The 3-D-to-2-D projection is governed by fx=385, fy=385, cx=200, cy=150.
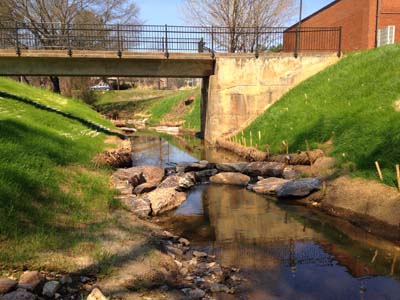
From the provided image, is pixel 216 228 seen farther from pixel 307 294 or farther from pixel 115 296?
pixel 115 296

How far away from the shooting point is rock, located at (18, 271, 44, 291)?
16.0 feet

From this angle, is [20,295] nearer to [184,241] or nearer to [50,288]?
[50,288]

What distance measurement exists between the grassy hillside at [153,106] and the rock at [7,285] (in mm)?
26728

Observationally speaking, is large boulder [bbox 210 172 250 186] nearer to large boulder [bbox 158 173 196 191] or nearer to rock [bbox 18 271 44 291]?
large boulder [bbox 158 173 196 191]

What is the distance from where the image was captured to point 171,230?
30.1 ft

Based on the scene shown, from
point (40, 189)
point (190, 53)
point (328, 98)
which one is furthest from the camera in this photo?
point (190, 53)

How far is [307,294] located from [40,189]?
226 inches

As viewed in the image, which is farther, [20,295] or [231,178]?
[231,178]

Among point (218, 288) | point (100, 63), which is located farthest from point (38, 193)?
point (100, 63)

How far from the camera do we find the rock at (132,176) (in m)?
12.0

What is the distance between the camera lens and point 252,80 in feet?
72.4

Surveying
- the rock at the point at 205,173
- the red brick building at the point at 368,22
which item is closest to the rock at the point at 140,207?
the rock at the point at 205,173

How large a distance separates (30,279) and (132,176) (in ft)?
24.1

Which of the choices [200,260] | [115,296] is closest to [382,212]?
[200,260]
